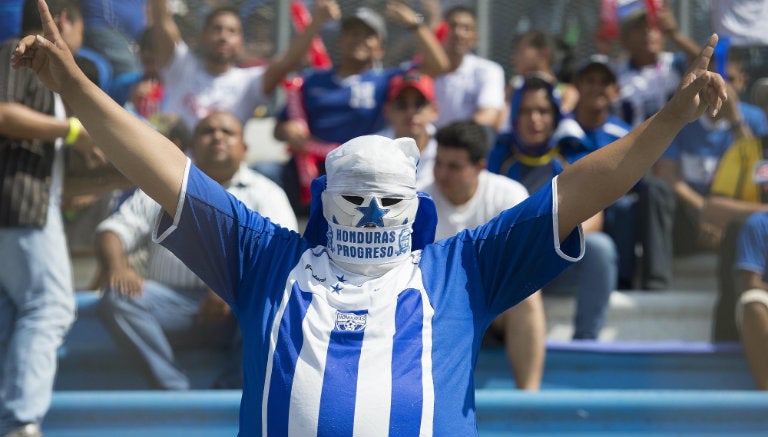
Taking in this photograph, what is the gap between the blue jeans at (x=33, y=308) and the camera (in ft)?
14.6

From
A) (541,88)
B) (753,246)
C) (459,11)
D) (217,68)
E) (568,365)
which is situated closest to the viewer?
(568,365)

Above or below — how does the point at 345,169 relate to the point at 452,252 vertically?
above

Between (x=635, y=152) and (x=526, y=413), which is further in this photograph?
(x=526, y=413)

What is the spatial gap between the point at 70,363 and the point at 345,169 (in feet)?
8.84

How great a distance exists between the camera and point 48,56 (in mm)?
2766

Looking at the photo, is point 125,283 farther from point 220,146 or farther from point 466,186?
point 466,186

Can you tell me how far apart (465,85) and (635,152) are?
366cm

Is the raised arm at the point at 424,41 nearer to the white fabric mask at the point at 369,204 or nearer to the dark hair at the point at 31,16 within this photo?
the dark hair at the point at 31,16

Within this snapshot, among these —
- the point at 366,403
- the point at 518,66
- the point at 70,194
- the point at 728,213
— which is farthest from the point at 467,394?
the point at 518,66

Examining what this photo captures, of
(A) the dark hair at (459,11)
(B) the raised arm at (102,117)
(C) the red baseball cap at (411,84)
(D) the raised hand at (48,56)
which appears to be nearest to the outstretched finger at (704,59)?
(B) the raised arm at (102,117)

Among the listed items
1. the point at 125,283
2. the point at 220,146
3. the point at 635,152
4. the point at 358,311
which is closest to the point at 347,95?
the point at 220,146

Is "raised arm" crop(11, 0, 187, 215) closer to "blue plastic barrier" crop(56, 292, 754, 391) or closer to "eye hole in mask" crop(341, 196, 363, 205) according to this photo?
"eye hole in mask" crop(341, 196, 363, 205)

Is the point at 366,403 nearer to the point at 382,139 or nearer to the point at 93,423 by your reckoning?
the point at 382,139

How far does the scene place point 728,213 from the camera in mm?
5637
